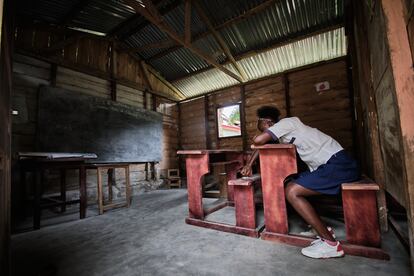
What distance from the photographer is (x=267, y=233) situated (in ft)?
8.09

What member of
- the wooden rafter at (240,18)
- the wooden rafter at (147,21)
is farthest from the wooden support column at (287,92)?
the wooden rafter at (147,21)

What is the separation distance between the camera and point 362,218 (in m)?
2.00

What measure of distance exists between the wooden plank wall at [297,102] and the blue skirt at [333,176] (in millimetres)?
3845

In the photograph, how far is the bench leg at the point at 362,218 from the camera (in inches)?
77.2

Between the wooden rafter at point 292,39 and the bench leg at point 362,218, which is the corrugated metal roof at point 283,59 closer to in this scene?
the wooden rafter at point 292,39

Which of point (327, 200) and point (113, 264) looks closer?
point (113, 264)

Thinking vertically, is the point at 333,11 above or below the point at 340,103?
above

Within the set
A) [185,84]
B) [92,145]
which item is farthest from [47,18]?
[185,84]

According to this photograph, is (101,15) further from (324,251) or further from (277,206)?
(324,251)

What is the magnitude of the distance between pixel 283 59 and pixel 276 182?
199 inches

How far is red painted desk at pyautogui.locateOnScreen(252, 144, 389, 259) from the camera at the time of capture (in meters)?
2.38

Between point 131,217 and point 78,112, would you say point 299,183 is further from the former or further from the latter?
point 78,112

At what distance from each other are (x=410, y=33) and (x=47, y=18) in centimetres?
682

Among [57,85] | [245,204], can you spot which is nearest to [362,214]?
[245,204]
